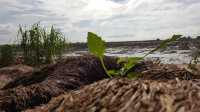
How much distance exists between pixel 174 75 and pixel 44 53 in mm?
8864

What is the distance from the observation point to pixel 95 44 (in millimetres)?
2564

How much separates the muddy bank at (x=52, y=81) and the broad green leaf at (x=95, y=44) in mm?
682

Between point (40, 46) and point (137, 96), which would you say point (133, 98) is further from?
point (40, 46)

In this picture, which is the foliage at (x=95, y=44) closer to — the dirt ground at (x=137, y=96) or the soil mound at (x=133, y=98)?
the dirt ground at (x=137, y=96)

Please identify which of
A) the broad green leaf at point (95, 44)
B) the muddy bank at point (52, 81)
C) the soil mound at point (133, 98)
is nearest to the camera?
the soil mound at point (133, 98)

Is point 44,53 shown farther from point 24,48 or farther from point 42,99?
point 42,99

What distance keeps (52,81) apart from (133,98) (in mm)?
1633

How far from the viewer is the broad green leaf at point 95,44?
2.50m

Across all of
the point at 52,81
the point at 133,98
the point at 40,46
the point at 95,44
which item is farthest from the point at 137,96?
the point at 40,46

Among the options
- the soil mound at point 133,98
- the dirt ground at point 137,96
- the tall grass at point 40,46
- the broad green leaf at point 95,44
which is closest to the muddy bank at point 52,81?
the broad green leaf at point 95,44

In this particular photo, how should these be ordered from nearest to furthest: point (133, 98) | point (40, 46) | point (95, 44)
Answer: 1. point (133, 98)
2. point (95, 44)
3. point (40, 46)

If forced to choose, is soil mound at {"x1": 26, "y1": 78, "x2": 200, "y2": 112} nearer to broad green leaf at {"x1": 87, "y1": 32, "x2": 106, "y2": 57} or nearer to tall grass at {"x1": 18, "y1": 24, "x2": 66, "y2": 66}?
broad green leaf at {"x1": 87, "y1": 32, "x2": 106, "y2": 57}

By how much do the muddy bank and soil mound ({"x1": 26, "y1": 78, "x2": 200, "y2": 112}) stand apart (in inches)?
42.7

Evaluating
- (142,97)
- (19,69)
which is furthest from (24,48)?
(142,97)
